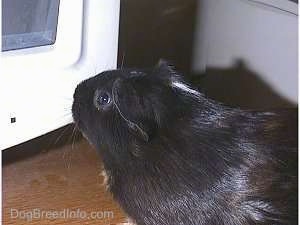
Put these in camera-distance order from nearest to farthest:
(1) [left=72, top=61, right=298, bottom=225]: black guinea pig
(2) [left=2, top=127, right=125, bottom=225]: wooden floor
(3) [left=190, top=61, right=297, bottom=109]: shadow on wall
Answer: (1) [left=72, top=61, right=298, bottom=225]: black guinea pig
(2) [left=2, top=127, right=125, bottom=225]: wooden floor
(3) [left=190, top=61, right=297, bottom=109]: shadow on wall

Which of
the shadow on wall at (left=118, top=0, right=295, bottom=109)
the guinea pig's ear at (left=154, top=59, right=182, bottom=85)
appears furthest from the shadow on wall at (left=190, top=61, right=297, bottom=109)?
the guinea pig's ear at (left=154, top=59, right=182, bottom=85)

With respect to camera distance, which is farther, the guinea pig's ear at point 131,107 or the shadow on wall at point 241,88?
the shadow on wall at point 241,88

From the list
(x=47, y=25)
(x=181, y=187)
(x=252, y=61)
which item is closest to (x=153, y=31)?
(x=252, y=61)

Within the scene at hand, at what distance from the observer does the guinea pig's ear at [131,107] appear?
2.05 ft

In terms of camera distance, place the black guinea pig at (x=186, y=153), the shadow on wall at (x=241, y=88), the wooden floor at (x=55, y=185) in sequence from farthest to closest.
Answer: the shadow on wall at (x=241, y=88)
the wooden floor at (x=55, y=185)
the black guinea pig at (x=186, y=153)

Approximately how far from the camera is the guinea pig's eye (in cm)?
67

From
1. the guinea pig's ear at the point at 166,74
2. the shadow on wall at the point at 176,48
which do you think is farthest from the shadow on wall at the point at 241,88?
the guinea pig's ear at the point at 166,74

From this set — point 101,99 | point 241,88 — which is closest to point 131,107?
point 101,99

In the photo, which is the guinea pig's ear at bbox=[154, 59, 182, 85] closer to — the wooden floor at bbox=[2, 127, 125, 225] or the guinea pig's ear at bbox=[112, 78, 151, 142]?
the guinea pig's ear at bbox=[112, 78, 151, 142]

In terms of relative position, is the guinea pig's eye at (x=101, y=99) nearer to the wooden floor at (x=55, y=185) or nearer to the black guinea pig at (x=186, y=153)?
the black guinea pig at (x=186, y=153)

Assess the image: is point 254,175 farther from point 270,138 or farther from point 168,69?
point 168,69

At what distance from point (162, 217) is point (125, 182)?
6 cm

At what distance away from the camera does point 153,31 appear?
43.1 inches

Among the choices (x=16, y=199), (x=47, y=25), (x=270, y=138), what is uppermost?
(x=47, y=25)
